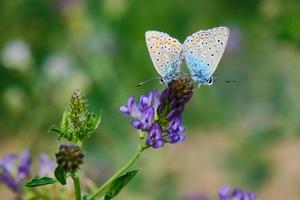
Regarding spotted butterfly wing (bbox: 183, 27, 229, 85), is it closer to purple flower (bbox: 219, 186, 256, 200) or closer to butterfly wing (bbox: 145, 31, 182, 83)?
butterfly wing (bbox: 145, 31, 182, 83)

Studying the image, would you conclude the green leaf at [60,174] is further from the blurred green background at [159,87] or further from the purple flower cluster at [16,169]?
the blurred green background at [159,87]

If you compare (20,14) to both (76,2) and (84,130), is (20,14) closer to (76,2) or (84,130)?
(76,2)

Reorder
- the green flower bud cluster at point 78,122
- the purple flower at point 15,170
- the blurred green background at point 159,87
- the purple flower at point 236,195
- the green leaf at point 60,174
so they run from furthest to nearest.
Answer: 1. the blurred green background at point 159,87
2. the purple flower at point 15,170
3. the purple flower at point 236,195
4. the green flower bud cluster at point 78,122
5. the green leaf at point 60,174

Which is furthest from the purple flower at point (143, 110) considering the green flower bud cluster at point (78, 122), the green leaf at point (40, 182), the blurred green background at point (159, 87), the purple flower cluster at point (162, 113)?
the blurred green background at point (159, 87)

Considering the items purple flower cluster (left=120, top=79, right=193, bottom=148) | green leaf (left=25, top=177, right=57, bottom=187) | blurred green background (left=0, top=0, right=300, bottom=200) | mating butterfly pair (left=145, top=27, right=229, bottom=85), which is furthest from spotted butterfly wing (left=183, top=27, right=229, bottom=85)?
blurred green background (left=0, top=0, right=300, bottom=200)

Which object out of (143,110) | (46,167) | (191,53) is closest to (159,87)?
(46,167)

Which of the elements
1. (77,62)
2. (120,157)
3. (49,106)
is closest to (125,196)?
(120,157)
